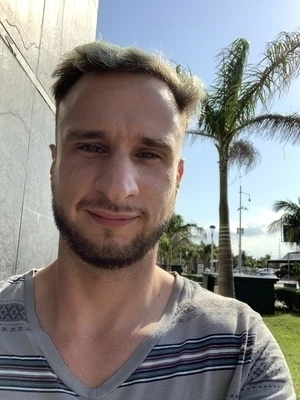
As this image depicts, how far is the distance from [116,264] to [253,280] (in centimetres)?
1336

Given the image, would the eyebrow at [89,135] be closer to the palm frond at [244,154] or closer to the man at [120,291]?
the man at [120,291]

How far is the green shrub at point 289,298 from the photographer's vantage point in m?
15.3

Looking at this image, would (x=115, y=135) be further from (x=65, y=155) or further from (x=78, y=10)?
(x=78, y=10)

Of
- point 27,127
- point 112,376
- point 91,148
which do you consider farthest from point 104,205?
point 27,127

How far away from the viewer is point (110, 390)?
3.64 ft

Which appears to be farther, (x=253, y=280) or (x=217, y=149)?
(x=253, y=280)

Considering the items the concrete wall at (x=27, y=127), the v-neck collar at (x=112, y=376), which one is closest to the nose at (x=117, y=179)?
the v-neck collar at (x=112, y=376)

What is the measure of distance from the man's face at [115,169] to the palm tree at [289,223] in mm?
24257

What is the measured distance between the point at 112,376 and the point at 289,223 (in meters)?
25.4

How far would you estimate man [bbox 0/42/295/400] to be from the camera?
114cm

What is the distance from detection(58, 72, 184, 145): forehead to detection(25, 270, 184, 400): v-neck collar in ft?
1.90

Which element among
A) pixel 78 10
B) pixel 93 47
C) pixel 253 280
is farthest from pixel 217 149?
pixel 93 47

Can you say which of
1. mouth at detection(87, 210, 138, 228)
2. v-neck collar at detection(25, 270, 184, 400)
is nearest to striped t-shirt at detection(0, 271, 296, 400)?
v-neck collar at detection(25, 270, 184, 400)

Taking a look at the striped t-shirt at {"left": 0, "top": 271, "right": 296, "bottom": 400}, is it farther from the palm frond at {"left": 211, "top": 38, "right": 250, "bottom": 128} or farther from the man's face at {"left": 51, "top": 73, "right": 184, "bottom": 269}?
the palm frond at {"left": 211, "top": 38, "right": 250, "bottom": 128}
